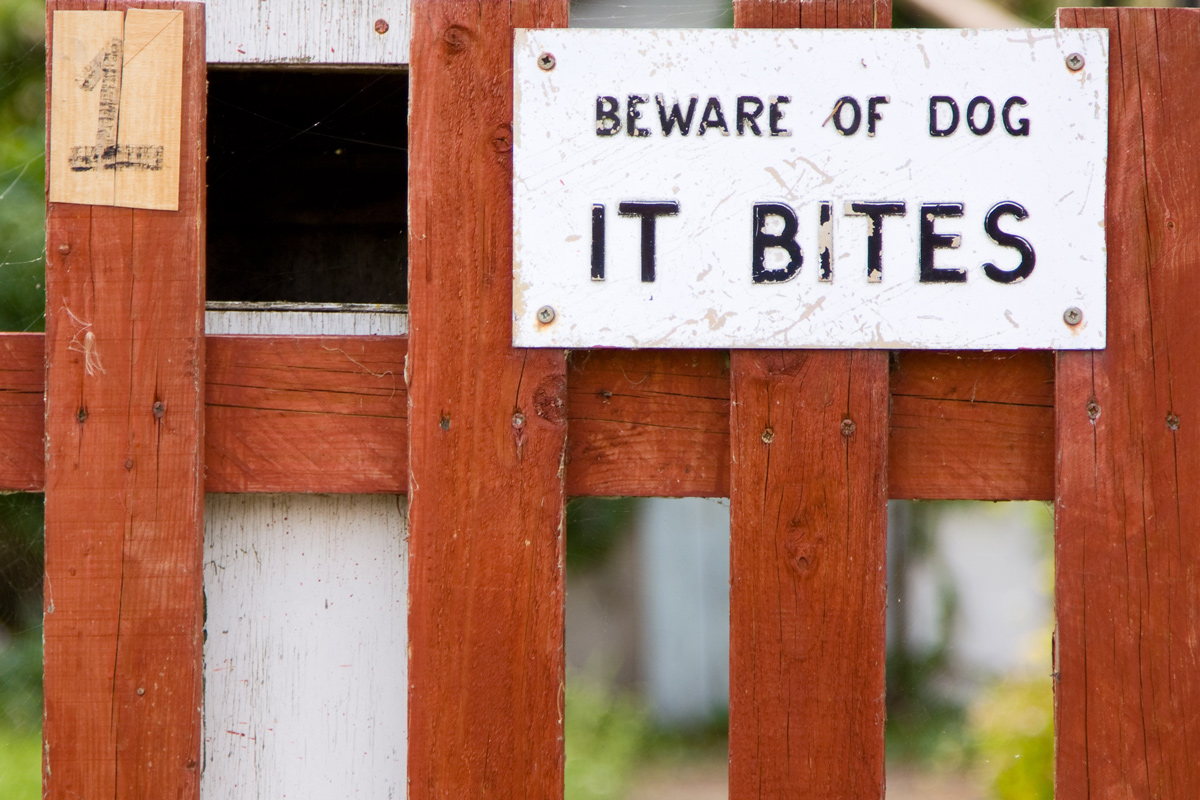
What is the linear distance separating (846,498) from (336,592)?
0.76 metres

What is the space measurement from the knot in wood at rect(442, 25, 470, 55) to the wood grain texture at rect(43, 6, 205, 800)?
0.36m

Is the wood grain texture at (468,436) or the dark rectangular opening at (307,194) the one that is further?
the dark rectangular opening at (307,194)

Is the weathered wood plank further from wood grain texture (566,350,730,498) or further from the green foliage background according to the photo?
the green foliage background

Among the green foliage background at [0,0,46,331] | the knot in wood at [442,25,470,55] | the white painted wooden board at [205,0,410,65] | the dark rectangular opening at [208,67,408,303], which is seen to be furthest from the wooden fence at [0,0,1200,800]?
the green foliage background at [0,0,46,331]

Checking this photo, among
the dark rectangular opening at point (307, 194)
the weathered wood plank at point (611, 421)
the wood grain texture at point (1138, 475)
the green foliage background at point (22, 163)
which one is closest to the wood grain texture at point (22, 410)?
the weathered wood plank at point (611, 421)

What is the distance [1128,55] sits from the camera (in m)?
1.22

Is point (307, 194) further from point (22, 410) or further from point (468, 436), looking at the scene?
point (468, 436)

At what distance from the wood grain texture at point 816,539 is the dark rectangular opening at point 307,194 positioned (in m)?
0.85

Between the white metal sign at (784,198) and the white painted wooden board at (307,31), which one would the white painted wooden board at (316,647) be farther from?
the white painted wooden board at (307,31)

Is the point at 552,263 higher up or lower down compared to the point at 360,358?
higher up

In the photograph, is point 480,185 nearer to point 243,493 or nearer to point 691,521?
point 243,493

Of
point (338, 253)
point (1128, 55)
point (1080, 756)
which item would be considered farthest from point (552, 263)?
point (1080, 756)

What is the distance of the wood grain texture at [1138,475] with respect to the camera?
122 cm

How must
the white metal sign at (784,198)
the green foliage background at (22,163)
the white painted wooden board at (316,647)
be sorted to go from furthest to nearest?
the green foliage background at (22,163) → the white painted wooden board at (316,647) → the white metal sign at (784,198)
